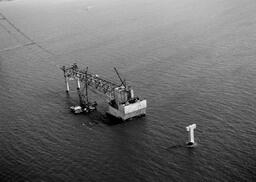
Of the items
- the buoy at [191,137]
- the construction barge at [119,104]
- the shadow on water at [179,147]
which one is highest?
the construction barge at [119,104]

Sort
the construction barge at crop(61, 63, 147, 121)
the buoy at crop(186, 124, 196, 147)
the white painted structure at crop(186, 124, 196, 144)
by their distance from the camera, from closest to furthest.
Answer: the white painted structure at crop(186, 124, 196, 144), the buoy at crop(186, 124, 196, 147), the construction barge at crop(61, 63, 147, 121)

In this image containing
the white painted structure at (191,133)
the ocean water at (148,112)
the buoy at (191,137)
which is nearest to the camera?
the ocean water at (148,112)

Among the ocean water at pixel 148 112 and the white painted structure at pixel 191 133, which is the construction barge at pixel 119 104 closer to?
the ocean water at pixel 148 112

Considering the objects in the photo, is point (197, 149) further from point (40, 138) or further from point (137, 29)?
point (137, 29)

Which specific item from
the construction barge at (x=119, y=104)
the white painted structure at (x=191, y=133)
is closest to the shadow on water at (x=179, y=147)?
the white painted structure at (x=191, y=133)

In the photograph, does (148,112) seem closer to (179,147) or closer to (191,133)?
(179,147)

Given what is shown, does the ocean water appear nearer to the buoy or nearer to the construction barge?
the buoy

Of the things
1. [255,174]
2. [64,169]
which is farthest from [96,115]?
[255,174]

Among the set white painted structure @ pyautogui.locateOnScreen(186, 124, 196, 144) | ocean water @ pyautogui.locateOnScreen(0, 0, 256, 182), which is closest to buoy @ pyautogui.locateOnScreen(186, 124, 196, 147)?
white painted structure @ pyautogui.locateOnScreen(186, 124, 196, 144)
